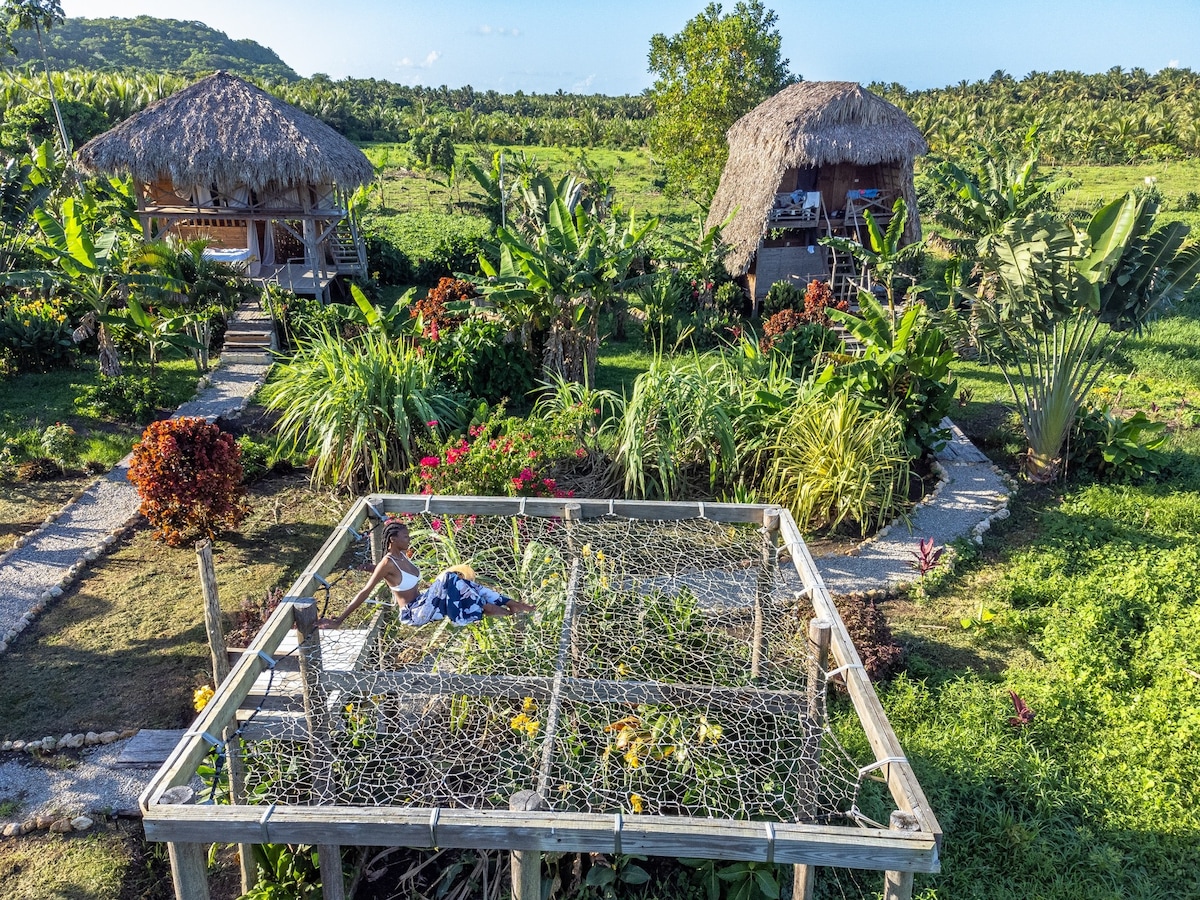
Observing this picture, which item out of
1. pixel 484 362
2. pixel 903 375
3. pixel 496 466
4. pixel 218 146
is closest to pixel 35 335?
pixel 218 146

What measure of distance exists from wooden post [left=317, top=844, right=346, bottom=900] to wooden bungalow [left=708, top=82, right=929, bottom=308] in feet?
38.3

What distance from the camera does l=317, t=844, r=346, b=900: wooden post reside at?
343 centimetres

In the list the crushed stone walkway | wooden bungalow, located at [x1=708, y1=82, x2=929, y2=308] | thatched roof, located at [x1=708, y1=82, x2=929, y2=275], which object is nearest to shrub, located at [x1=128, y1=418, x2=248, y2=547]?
the crushed stone walkway

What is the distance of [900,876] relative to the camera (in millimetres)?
2752

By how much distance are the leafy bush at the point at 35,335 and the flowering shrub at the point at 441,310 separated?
467 centimetres

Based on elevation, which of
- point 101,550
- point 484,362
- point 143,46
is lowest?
point 101,550

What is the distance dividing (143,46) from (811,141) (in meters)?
86.7

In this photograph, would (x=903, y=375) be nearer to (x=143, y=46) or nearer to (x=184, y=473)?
(x=184, y=473)

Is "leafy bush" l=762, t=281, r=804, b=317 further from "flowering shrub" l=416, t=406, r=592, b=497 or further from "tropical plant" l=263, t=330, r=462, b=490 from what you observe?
"flowering shrub" l=416, t=406, r=592, b=497

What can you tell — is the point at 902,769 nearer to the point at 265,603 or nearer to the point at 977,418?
the point at 265,603

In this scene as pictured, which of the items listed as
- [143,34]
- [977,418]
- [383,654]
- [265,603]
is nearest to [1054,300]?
[977,418]

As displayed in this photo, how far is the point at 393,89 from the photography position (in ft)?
183

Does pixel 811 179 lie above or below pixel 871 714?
above

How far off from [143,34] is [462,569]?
335 feet
